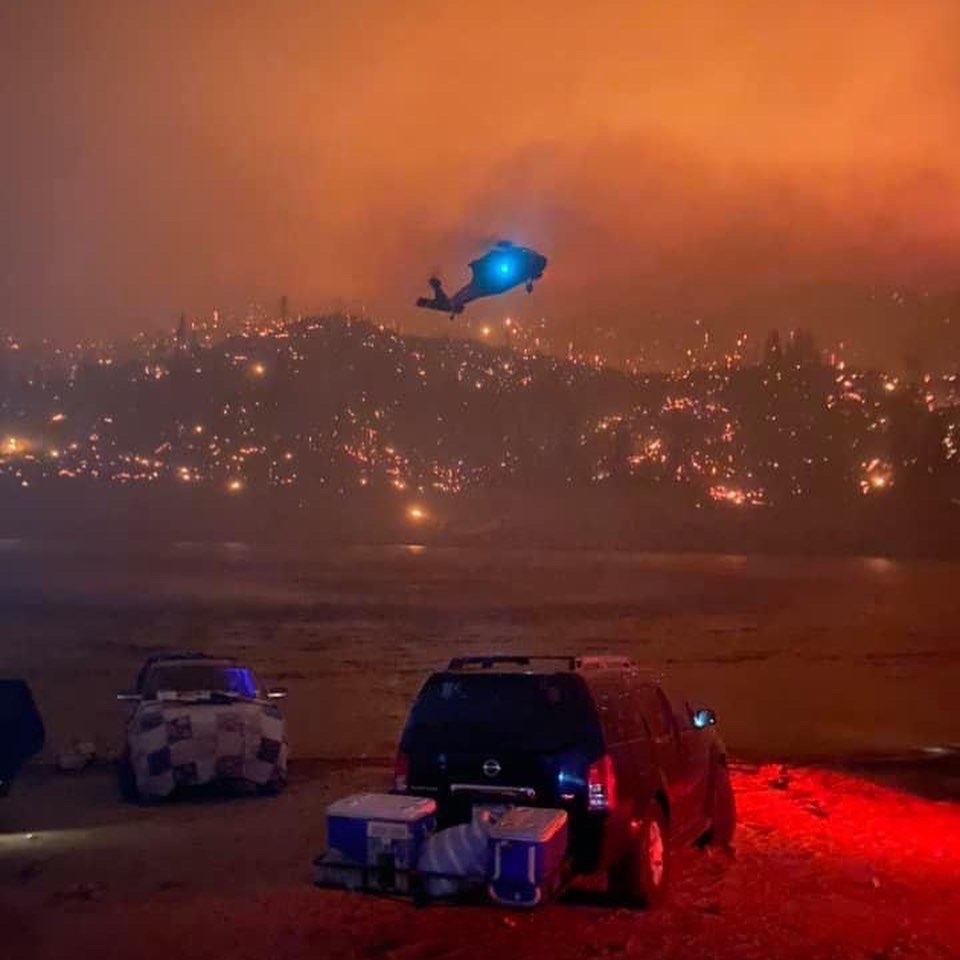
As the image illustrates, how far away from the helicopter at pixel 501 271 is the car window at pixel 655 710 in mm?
3303

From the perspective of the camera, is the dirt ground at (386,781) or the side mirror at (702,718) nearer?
the dirt ground at (386,781)

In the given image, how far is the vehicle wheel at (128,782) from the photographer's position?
15.0 meters

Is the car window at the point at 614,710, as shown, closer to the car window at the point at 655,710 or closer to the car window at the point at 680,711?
the car window at the point at 655,710

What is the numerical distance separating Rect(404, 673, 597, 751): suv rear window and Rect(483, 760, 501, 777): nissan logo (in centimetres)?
12

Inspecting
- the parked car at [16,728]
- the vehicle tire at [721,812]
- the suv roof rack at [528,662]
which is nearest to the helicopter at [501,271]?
the suv roof rack at [528,662]

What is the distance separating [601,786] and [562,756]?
328mm

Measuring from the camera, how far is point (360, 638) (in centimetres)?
5025

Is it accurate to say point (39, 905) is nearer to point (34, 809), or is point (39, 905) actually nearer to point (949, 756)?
point (34, 809)

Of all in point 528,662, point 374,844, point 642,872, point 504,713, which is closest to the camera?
point 374,844

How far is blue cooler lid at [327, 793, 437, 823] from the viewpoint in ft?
26.8

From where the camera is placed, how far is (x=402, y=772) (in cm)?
914

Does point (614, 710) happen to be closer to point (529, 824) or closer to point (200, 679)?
point (529, 824)

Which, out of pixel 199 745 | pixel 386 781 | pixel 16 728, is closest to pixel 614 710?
pixel 199 745

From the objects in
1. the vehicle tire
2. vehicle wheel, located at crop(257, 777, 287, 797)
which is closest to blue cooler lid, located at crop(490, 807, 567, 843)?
the vehicle tire
